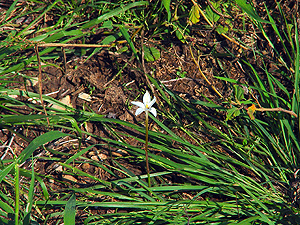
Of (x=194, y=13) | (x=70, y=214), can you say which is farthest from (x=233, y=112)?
(x=70, y=214)

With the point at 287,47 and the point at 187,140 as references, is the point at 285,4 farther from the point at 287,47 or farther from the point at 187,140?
the point at 187,140

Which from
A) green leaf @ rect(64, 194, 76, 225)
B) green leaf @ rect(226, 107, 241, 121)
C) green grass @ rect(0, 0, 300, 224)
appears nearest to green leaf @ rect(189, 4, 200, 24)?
green grass @ rect(0, 0, 300, 224)

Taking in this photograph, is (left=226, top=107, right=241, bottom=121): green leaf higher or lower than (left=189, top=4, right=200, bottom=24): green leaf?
lower

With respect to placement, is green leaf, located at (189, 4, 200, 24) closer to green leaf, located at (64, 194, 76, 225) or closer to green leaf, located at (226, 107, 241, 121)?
green leaf, located at (226, 107, 241, 121)

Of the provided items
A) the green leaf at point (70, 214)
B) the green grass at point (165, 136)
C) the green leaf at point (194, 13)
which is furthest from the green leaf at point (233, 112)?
the green leaf at point (70, 214)

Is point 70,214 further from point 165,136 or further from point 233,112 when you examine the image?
point 233,112

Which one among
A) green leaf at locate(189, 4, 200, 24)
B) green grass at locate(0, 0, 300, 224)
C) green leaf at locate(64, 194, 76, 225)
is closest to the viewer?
green leaf at locate(64, 194, 76, 225)

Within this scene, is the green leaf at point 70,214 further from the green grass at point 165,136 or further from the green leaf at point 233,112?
the green leaf at point 233,112

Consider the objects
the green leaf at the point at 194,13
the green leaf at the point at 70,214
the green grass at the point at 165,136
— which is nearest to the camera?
the green leaf at the point at 70,214

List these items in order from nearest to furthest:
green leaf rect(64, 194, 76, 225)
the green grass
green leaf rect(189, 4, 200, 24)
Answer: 1. green leaf rect(64, 194, 76, 225)
2. the green grass
3. green leaf rect(189, 4, 200, 24)
